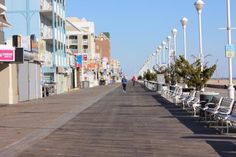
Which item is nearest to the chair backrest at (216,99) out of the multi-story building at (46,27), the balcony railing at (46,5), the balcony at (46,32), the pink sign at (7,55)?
the pink sign at (7,55)

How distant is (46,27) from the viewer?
6266cm

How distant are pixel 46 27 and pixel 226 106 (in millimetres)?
47887

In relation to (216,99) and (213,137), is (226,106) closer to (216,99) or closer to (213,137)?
(216,99)

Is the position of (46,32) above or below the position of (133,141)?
above

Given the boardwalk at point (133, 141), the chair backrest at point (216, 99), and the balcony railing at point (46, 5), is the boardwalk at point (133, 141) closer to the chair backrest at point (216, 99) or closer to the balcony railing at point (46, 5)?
the chair backrest at point (216, 99)

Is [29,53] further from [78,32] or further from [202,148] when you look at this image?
[78,32]

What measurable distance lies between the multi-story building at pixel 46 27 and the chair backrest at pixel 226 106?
3961 centimetres

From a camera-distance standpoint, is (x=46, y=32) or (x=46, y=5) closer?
(x=46, y=5)

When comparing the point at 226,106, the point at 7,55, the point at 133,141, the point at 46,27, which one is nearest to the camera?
the point at 133,141

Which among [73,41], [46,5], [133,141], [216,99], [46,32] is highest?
[73,41]

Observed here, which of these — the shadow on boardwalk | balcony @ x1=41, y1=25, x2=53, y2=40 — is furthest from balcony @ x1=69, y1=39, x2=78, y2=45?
the shadow on boardwalk

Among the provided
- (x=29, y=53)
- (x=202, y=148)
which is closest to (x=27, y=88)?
(x=29, y=53)

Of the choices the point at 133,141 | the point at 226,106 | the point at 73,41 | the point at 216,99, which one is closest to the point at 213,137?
the point at 133,141

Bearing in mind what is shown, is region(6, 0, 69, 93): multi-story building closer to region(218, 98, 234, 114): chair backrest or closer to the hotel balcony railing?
the hotel balcony railing
